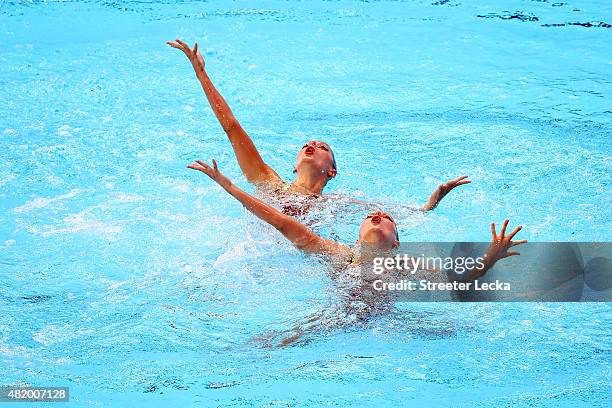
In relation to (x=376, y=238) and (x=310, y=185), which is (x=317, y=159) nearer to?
(x=310, y=185)

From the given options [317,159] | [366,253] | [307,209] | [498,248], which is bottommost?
[498,248]

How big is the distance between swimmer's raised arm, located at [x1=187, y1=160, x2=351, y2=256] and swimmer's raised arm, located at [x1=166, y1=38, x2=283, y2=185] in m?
0.80

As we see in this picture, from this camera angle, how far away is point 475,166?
559 cm

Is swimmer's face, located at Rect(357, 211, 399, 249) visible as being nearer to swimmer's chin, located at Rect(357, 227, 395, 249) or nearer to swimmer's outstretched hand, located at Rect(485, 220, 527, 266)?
swimmer's chin, located at Rect(357, 227, 395, 249)

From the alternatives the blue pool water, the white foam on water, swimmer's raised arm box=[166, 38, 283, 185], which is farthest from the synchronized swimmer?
the white foam on water

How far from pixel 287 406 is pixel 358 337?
541 mm

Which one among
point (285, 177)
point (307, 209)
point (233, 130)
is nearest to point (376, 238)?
point (307, 209)

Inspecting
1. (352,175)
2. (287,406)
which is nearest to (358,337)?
(287,406)

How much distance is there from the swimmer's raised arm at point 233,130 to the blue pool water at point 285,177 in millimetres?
299

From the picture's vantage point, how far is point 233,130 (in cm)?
458

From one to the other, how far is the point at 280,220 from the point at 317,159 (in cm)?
109

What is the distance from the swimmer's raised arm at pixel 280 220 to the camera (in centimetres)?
344

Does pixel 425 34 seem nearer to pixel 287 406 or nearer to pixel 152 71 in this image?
pixel 152 71

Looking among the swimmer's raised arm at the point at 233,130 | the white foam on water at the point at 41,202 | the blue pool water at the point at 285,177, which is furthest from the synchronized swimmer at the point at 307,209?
the white foam on water at the point at 41,202
